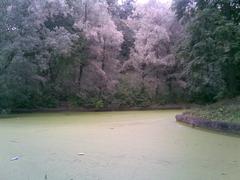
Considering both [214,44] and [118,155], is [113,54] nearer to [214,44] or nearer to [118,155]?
[214,44]

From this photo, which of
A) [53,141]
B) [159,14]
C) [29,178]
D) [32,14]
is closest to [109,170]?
[29,178]

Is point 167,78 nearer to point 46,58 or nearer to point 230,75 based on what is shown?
point 46,58

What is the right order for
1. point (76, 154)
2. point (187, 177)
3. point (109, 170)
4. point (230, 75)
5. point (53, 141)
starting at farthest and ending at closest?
point (230, 75), point (53, 141), point (76, 154), point (109, 170), point (187, 177)

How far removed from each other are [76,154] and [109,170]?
1.15 metres

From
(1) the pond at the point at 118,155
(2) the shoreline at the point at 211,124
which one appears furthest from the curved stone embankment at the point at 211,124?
(1) the pond at the point at 118,155

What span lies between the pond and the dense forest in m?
3.29

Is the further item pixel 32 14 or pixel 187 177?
pixel 32 14

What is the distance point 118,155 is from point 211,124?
3.56 m

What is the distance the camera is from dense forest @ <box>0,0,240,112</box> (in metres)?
10.3

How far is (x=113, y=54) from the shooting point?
18.5 metres

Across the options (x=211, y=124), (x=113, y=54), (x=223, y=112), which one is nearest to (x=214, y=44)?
(x=223, y=112)

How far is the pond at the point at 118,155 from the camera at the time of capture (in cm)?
418

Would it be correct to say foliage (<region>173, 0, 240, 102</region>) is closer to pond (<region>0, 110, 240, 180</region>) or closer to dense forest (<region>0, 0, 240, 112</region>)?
dense forest (<region>0, 0, 240, 112</region>)

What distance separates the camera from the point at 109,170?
4.37 meters
